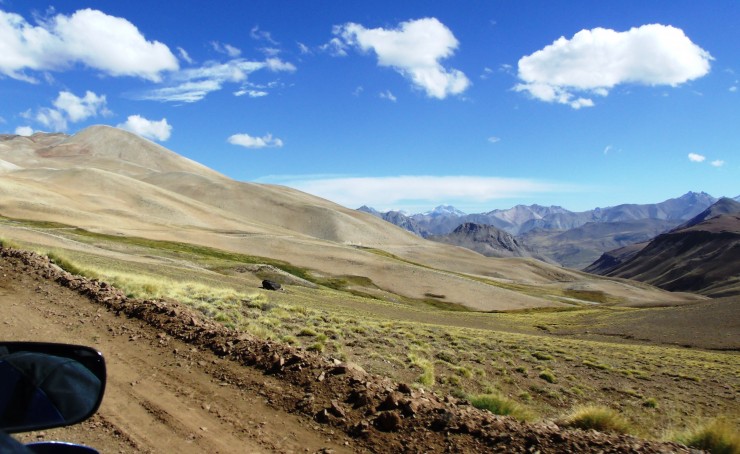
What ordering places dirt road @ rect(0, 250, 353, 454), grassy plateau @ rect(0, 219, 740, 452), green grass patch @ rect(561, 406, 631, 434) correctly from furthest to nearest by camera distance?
1. grassy plateau @ rect(0, 219, 740, 452)
2. green grass patch @ rect(561, 406, 631, 434)
3. dirt road @ rect(0, 250, 353, 454)

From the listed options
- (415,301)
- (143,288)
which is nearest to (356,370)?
(143,288)

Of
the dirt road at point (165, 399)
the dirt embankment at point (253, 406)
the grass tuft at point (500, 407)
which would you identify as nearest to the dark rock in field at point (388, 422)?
the dirt embankment at point (253, 406)

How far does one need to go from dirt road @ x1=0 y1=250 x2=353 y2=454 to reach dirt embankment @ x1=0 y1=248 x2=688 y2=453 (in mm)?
19

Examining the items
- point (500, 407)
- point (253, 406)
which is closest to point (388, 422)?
point (253, 406)

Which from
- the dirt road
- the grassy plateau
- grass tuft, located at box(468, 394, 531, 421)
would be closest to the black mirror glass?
the dirt road

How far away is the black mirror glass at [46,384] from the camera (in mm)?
3068

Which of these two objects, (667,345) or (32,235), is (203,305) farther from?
(32,235)

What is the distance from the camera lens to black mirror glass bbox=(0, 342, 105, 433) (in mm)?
3068

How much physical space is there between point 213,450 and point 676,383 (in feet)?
83.3

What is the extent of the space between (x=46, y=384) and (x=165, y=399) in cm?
534

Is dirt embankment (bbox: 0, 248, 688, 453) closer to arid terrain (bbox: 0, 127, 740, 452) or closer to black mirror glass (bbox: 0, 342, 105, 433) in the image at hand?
arid terrain (bbox: 0, 127, 740, 452)

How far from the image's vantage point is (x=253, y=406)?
8273 millimetres

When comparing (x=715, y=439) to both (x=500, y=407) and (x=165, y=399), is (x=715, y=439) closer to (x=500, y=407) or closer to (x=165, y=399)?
(x=500, y=407)

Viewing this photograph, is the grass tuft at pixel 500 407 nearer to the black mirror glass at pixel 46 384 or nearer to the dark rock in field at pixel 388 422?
the dark rock in field at pixel 388 422
